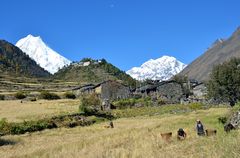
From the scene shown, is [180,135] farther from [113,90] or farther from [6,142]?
[113,90]

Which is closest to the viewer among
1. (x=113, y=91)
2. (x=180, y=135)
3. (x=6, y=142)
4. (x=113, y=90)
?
(x=180, y=135)

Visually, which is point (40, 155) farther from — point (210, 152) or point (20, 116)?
point (20, 116)

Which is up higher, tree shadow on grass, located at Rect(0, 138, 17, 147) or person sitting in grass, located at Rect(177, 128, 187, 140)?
person sitting in grass, located at Rect(177, 128, 187, 140)

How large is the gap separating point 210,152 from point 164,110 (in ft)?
202

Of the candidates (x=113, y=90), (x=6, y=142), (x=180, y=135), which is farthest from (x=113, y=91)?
(x=180, y=135)

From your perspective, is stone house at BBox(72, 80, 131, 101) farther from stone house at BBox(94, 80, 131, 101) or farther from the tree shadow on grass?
the tree shadow on grass

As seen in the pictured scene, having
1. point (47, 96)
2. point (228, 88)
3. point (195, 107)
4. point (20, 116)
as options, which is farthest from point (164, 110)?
point (47, 96)

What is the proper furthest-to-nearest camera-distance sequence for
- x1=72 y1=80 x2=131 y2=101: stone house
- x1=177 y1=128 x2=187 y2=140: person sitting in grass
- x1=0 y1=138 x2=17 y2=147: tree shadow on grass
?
x1=72 y1=80 x2=131 y2=101: stone house < x1=0 y1=138 x2=17 y2=147: tree shadow on grass < x1=177 y1=128 x2=187 y2=140: person sitting in grass

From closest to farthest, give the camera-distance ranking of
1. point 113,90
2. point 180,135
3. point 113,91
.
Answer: point 180,135, point 113,90, point 113,91

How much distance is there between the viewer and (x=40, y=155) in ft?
92.3

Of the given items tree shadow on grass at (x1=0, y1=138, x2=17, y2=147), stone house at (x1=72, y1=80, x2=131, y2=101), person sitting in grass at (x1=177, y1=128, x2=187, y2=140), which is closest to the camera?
person sitting in grass at (x1=177, y1=128, x2=187, y2=140)

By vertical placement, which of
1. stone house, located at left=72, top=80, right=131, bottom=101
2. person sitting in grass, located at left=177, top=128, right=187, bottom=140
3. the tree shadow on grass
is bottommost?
the tree shadow on grass

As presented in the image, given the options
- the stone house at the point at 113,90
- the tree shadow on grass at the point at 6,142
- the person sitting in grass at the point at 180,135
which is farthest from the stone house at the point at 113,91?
the person sitting in grass at the point at 180,135

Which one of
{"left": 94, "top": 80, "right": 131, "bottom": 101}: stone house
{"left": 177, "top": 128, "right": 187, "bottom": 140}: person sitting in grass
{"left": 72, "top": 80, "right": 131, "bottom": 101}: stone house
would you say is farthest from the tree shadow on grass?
{"left": 94, "top": 80, "right": 131, "bottom": 101}: stone house
